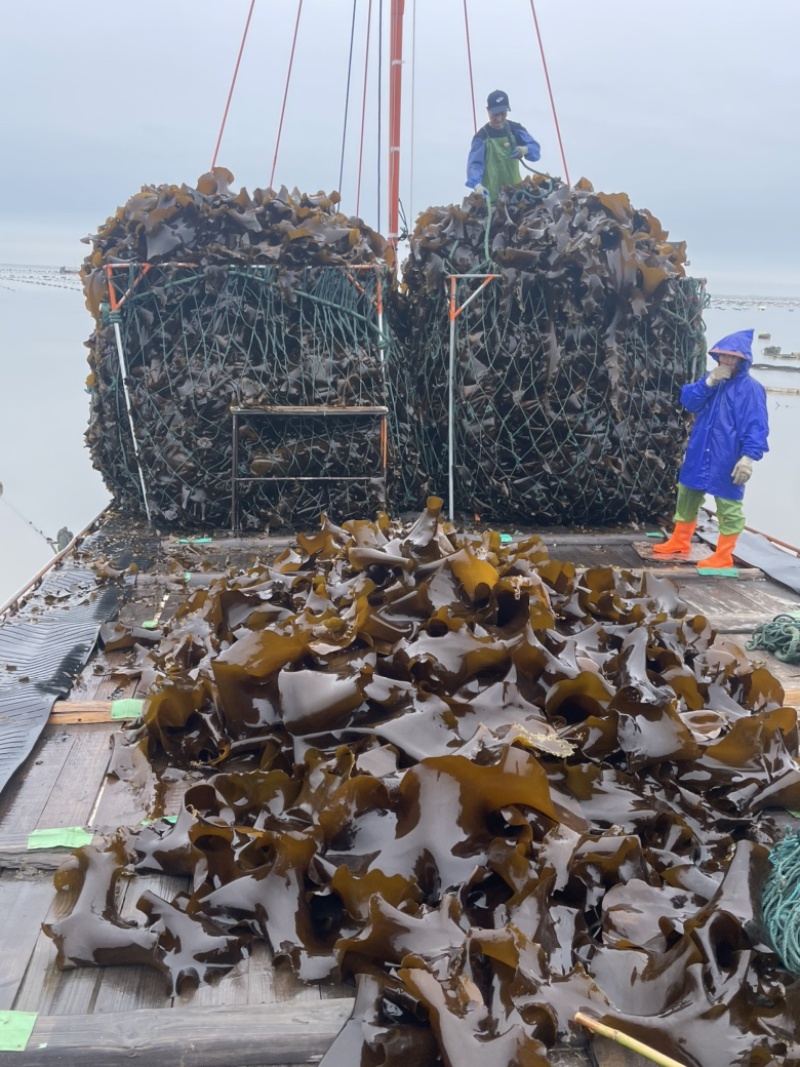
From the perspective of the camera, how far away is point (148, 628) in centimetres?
321

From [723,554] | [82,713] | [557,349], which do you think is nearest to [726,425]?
[723,554]

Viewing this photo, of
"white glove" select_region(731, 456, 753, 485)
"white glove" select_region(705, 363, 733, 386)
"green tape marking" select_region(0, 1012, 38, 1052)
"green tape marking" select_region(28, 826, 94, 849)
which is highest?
"white glove" select_region(705, 363, 733, 386)

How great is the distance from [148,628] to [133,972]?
A: 1.82 meters

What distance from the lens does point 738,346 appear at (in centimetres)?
412

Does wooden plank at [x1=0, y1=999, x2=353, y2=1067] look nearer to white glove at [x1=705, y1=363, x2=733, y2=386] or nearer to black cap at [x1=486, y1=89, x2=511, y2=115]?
white glove at [x1=705, y1=363, x2=733, y2=386]

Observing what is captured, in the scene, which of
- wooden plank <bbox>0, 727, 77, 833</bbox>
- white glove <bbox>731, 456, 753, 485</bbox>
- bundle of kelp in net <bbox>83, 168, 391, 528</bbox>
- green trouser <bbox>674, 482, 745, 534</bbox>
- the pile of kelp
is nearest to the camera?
the pile of kelp

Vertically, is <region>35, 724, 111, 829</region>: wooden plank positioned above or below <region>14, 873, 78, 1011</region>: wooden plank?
above

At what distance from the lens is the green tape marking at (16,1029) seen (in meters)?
1.34

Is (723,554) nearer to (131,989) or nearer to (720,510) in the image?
(720,510)

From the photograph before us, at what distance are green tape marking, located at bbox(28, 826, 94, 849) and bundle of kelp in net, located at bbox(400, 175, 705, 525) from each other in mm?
3320

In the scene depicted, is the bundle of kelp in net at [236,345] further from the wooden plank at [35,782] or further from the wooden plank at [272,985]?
the wooden plank at [272,985]

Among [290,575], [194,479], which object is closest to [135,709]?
[290,575]

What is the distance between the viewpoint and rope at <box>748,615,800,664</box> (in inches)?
119

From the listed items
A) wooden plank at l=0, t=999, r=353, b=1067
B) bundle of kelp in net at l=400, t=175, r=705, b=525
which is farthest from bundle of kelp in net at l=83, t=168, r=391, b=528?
wooden plank at l=0, t=999, r=353, b=1067
